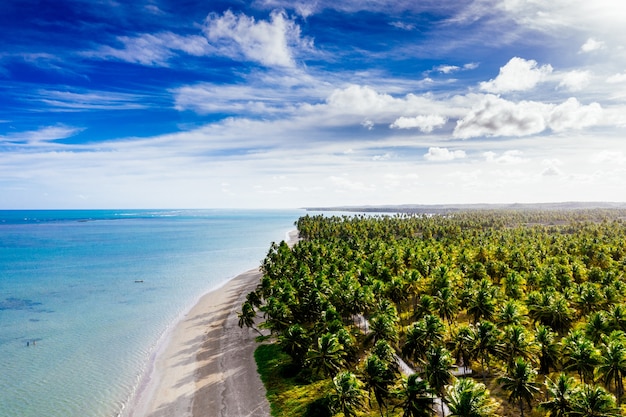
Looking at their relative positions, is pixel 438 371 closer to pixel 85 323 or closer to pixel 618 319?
pixel 618 319

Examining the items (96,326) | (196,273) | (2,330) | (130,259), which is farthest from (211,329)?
(130,259)

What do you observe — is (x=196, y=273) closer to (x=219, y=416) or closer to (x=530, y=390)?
(x=219, y=416)

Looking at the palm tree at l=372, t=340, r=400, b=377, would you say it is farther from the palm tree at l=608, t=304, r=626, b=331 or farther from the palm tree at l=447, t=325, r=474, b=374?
the palm tree at l=608, t=304, r=626, b=331

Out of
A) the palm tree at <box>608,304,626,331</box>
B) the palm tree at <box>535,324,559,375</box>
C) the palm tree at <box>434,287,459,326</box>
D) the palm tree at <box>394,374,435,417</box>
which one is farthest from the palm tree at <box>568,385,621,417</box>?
the palm tree at <box>434,287,459,326</box>

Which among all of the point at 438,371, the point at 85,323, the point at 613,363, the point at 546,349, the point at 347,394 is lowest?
the point at 85,323

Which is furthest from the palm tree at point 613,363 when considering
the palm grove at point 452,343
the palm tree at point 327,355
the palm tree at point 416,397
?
the palm tree at point 327,355

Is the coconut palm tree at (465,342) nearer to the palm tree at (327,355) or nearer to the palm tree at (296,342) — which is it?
the palm tree at (327,355)

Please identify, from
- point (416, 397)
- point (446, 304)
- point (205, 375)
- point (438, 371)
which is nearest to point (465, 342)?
point (438, 371)

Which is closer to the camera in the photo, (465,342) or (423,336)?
(465,342)
